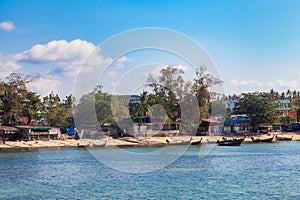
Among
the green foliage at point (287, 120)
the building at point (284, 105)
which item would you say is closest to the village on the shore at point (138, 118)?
the green foliage at point (287, 120)

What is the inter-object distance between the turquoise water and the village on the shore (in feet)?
84.7

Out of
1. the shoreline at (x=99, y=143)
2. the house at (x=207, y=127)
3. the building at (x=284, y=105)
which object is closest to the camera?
the shoreline at (x=99, y=143)

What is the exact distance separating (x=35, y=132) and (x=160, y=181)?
40.0 m

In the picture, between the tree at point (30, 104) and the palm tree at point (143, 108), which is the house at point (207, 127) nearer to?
the palm tree at point (143, 108)

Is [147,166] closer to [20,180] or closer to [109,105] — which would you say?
[20,180]

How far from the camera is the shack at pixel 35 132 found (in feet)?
202

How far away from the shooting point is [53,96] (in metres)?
72.4

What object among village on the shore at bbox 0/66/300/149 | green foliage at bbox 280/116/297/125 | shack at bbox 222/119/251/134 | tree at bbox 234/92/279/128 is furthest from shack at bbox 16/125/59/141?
green foliage at bbox 280/116/297/125

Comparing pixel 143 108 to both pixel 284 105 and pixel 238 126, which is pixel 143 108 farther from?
pixel 284 105

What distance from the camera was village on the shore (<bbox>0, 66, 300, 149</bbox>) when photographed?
6216 cm

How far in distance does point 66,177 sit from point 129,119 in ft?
133

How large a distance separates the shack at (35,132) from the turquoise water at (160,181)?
24.4m

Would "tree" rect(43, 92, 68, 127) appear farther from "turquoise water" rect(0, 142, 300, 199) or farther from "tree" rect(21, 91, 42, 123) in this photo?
"turquoise water" rect(0, 142, 300, 199)

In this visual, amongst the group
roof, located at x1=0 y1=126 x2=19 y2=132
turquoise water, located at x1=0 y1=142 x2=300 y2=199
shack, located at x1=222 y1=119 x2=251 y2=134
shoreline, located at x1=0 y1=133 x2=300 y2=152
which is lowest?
turquoise water, located at x1=0 y1=142 x2=300 y2=199
